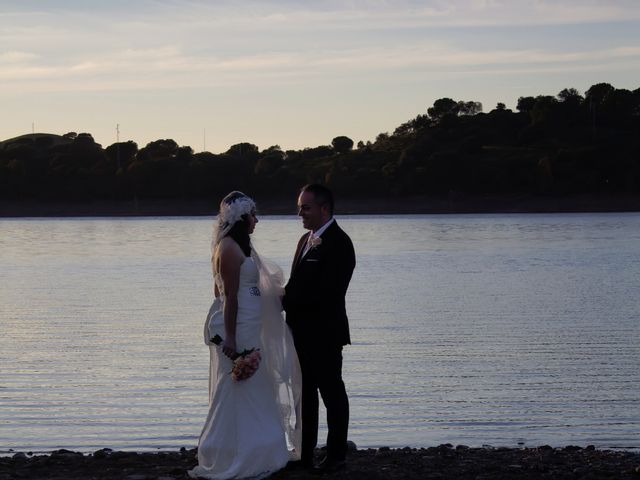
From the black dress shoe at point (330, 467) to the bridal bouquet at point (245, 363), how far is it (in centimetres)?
88

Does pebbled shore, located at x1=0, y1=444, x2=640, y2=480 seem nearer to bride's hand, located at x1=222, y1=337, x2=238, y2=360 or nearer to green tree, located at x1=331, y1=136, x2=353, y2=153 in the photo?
bride's hand, located at x1=222, y1=337, x2=238, y2=360

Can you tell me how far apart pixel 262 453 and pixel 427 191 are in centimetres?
12895

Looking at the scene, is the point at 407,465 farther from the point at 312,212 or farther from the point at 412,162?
the point at 412,162

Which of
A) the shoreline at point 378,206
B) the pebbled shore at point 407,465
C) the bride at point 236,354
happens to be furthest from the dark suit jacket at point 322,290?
the shoreline at point 378,206

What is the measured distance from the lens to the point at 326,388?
8.76m

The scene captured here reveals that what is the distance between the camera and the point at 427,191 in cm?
13675

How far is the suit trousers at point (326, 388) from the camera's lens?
8.72m

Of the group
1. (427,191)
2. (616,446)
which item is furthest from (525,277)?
(427,191)

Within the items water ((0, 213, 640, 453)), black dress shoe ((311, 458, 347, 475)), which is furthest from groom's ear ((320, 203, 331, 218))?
water ((0, 213, 640, 453))

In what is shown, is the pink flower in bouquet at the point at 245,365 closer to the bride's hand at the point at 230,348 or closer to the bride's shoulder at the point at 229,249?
the bride's hand at the point at 230,348

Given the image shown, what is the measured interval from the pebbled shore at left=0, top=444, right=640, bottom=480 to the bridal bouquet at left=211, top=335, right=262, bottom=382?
0.77 m

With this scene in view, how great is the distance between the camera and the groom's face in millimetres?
8562

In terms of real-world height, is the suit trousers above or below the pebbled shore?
above

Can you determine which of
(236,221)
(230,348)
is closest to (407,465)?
(230,348)
